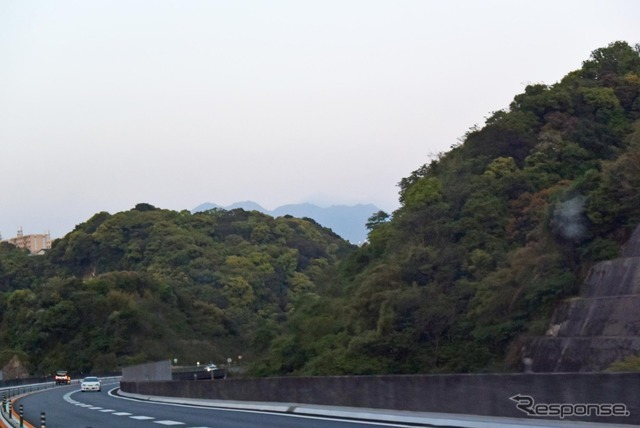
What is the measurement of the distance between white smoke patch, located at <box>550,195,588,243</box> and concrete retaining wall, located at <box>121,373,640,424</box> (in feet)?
92.0

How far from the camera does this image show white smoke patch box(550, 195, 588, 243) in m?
55.0

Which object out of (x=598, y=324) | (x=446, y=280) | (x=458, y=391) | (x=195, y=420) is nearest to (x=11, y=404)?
(x=195, y=420)

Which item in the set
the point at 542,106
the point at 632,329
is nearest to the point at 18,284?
the point at 542,106

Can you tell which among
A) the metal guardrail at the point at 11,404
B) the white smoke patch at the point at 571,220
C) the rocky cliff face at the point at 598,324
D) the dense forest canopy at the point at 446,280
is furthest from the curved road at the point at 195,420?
the white smoke patch at the point at 571,220

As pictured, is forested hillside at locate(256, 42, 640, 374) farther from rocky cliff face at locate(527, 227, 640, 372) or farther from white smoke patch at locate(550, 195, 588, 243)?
rocky cliff face at locate(527, 227, 640, 372)

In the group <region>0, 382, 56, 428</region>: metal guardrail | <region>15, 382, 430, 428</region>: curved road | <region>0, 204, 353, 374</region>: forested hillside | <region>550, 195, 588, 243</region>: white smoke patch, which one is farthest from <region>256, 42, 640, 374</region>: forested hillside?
<region>15, 382, 430, 428</region>: curved road

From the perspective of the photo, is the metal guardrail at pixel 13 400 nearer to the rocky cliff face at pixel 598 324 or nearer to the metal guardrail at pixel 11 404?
the metal guardrail at pixel 11 404

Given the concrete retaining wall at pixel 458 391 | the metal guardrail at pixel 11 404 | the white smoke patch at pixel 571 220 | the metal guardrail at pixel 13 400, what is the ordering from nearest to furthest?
the concrete retaining wall at pixel 458 391
the metal guardrail at pixel 13 400
the metal guardrail at pixel 11 404
the white smoke patch at pixel 571 220

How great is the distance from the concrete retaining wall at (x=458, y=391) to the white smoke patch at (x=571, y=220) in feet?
92.0

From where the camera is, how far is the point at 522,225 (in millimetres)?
69062

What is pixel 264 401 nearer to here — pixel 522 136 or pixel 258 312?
pixel 522 136

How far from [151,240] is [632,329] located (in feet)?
420

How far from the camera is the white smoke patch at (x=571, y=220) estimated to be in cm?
5497

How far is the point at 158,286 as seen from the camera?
142 metres
